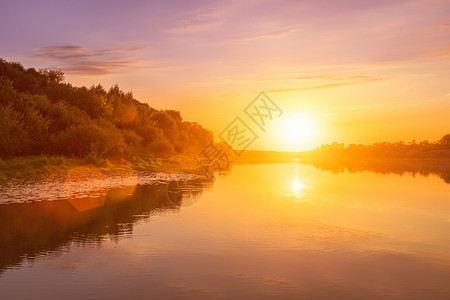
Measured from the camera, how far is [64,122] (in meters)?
46.1

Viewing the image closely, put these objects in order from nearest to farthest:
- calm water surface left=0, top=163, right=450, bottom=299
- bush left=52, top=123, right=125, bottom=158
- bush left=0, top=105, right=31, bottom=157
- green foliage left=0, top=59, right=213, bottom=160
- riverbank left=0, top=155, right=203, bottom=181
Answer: calm water surface left=0, top=163, right=450, bottom=299 → riverbank left=0, top=155, right=203, bottom=181 → bush left=0, top=105, right=31, bottom=157 → green foliage left=0, top=59, right=213, bottom=160 → bush left=52, top=123, right=125, bottom=158

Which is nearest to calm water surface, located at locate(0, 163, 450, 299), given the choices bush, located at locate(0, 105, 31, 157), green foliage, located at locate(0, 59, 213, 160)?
bush, located at locate(0, 105, 31, 157)

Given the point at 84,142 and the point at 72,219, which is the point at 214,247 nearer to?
the point at 72,219

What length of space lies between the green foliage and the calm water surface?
12.5m

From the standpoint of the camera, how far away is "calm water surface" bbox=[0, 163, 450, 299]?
1088 cm

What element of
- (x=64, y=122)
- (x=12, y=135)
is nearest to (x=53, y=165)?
(x=12, y=135)

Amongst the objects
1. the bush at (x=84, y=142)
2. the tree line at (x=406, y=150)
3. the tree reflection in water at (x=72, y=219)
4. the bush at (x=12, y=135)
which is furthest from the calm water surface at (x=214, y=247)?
the tree line at (x=406, y=150)

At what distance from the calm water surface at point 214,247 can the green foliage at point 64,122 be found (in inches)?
494

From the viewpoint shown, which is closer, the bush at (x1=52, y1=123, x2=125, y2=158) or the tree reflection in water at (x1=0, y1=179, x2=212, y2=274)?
the tree reflection in water at (x1=0, y1=179, x2=212, y2=274)

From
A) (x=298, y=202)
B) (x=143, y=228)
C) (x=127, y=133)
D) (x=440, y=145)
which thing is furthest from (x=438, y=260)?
(x=440, y=145)

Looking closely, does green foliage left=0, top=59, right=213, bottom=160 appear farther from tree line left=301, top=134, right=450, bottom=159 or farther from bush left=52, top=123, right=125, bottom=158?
tree line left=301, top=134, right=450, bottom=159

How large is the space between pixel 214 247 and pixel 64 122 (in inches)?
1426

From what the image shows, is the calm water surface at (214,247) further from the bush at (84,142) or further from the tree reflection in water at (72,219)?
the bush at (84,142)

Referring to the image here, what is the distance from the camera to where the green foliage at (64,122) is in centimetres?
3797
